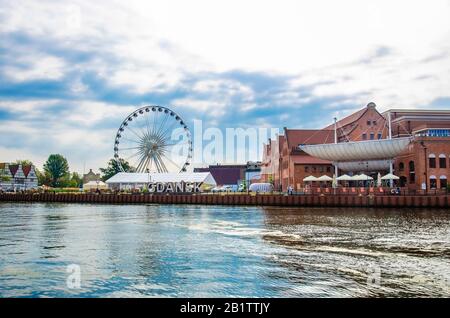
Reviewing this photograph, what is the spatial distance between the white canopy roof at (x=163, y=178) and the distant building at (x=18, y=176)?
6169 cm

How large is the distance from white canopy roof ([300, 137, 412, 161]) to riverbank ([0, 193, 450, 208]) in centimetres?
996

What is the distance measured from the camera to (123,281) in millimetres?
14289

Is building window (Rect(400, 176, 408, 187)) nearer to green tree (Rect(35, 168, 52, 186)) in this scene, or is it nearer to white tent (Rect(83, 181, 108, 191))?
white tent (Rect(83, 181, 108, 191))

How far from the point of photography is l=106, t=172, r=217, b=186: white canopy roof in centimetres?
7738

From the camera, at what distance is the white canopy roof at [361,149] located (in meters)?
59.8

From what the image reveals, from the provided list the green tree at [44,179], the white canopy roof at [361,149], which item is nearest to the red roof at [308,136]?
the white canopy roof at [361,149]

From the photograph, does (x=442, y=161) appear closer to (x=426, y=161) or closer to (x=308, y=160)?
(x=426, y=161)

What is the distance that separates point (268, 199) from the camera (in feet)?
193

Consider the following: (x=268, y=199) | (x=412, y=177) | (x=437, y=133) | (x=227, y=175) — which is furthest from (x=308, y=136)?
(x=227, y=175)

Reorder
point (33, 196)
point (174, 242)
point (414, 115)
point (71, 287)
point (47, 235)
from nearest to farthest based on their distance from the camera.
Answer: point (71, 287) < point (174, 242) < point (47, 235) < point (414, 115) < point (33, 196)
